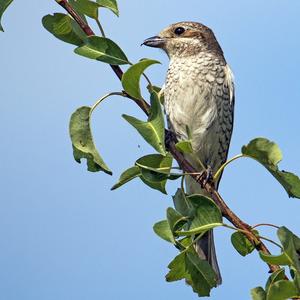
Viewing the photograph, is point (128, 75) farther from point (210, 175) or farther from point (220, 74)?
point (220, 74)

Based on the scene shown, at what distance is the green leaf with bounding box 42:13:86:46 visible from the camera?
2824mm

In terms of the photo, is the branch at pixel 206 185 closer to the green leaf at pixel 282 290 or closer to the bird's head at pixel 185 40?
the green leaf at pixel 282 290

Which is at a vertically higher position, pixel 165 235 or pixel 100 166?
pixel 100 166

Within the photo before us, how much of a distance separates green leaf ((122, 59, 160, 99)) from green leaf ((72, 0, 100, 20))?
1.01ft

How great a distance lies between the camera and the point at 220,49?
6.21 metres

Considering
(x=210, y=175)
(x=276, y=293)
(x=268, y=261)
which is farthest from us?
(x=210, y=175)

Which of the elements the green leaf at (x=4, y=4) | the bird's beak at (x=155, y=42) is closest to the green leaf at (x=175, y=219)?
the green leaf at (x=4, y=4)

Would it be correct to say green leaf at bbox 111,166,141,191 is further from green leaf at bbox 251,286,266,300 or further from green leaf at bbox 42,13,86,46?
green leaf at bbox 251,286,266,300

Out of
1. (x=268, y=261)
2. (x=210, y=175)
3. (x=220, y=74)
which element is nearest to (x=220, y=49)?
(x=220, y=74)

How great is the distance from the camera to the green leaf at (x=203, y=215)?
8.43 ft

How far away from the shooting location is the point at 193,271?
2752 mm

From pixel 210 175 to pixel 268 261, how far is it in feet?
3.66

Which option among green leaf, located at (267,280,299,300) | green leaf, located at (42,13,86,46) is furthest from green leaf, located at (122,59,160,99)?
green leaf, located at (267,280,299,300)

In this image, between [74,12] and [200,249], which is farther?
[200,249]
